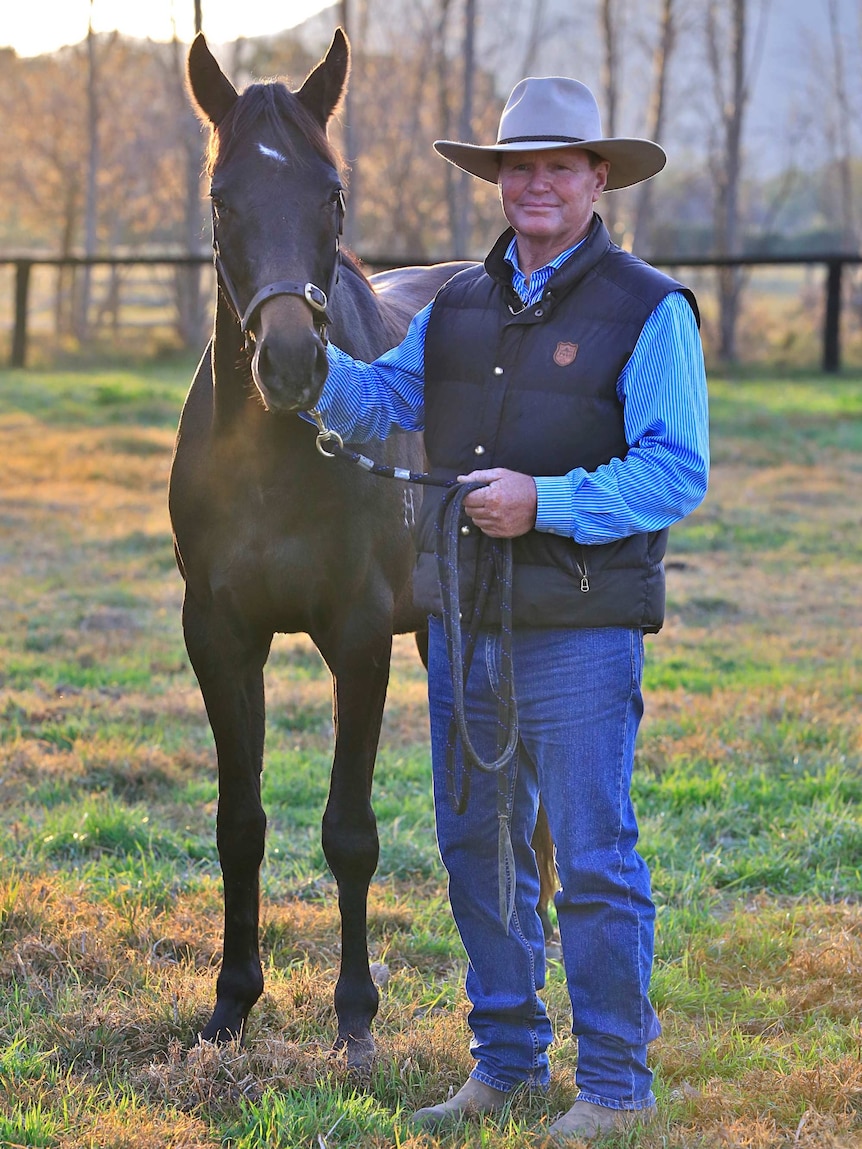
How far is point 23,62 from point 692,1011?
39.8 m

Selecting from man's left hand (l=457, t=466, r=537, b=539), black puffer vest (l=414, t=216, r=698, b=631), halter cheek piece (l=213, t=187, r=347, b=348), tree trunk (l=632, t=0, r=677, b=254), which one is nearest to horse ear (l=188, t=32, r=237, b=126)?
halter cheek piece (l=213, t=187, r=347, b=348)

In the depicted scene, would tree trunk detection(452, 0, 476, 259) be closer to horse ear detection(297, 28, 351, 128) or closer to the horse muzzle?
horse ear detection(297, 28, 351, 128)

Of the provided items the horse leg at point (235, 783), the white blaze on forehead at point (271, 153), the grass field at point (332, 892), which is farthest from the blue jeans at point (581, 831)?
the white blaze on forehead at point (271, 153)

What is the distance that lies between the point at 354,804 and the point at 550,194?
151cm

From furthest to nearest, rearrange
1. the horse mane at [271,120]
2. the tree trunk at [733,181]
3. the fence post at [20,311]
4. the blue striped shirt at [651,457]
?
the tree trunk at [733,181], the fence post at [20,311], the horse mane at [271,120], the blue striped shirt at [651,457]

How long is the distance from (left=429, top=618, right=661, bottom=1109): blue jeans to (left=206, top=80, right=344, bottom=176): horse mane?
3.78 ft

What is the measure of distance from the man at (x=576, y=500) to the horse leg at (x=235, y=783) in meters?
0.63

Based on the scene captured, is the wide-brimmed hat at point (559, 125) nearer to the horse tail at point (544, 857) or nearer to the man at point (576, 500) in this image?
the man at point (576, 500)

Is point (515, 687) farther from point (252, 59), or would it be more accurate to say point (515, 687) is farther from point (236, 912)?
point (252, 59)

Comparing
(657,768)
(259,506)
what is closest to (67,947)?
(259,506)

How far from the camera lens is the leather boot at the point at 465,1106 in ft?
9.03

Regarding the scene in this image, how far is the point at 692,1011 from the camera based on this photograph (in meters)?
3.40

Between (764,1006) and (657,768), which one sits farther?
(657,768)

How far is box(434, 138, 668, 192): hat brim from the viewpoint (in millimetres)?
2582
